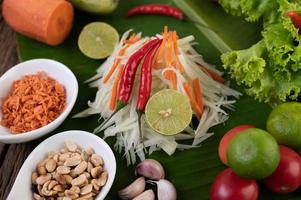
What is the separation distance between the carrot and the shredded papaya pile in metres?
0.58

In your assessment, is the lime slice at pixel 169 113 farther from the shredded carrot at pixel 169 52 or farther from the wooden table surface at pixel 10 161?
the wooden table surface at pixel 10 161

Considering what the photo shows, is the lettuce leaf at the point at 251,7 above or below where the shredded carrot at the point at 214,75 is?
above

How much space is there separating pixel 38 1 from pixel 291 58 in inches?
80.3

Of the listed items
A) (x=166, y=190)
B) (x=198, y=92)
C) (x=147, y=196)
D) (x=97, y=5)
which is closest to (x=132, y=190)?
(x=147, y=196)

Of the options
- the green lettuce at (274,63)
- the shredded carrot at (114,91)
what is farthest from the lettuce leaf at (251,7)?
the shredded carrot at (114,91)

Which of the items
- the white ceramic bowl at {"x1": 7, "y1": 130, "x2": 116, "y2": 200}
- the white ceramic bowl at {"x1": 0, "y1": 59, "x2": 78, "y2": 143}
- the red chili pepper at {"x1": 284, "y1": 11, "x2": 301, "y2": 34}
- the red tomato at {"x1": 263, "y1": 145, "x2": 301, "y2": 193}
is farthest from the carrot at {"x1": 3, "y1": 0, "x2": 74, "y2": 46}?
the red tomato at {"x1": 263, "y1": 145, "x2": 301, "y2": 193}

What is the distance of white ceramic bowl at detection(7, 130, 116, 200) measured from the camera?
Answer: 308 centimetres

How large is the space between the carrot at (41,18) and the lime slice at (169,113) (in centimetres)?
120

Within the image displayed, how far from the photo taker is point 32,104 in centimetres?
349

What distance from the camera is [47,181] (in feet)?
10.3

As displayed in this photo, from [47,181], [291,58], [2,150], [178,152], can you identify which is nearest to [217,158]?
[178,152]

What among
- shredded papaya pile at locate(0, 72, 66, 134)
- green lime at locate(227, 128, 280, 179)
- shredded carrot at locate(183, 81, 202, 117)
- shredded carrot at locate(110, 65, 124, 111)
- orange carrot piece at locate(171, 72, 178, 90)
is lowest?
shredded papaya pile at locate(0, 72, 66, 134)

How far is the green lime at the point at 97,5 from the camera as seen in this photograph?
430 cm

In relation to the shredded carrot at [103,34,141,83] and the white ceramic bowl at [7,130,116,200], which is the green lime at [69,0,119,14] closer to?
the shredded carrot at [103,34,141,83]
